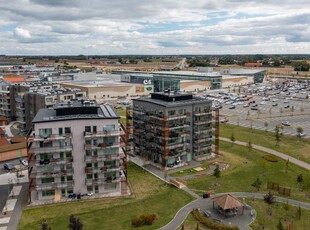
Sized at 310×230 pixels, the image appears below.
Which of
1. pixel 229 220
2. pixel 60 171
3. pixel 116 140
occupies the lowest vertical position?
pixel 229 220

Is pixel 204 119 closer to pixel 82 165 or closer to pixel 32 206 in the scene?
pixel 82 165

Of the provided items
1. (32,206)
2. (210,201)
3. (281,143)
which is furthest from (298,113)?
(32,206)

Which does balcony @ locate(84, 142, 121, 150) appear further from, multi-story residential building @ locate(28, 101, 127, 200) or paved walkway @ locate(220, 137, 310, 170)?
paved walkway @ locate(220, 137, 310, 170)

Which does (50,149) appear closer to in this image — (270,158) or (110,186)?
(110,186)

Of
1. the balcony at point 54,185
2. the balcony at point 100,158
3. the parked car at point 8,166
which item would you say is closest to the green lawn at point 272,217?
the balcony at point 100,158

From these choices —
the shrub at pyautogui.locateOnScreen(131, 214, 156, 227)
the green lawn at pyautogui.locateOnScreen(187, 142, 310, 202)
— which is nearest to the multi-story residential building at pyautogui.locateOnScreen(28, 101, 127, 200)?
the shrub at pyautogui.locateOnScreen(131, 214, 156, 227)

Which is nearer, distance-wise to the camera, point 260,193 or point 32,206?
point 32,206
